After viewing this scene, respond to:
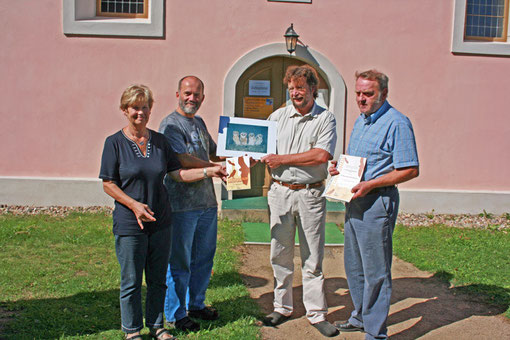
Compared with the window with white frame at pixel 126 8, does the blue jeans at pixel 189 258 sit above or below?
below

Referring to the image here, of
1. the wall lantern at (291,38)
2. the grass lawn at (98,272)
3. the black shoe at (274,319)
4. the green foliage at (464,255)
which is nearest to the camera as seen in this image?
the grass lawn at (98,272)

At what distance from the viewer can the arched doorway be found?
8102mm

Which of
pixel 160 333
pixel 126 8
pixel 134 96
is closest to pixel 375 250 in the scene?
pixel 160 333

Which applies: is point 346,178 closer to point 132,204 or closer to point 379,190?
point 379,190

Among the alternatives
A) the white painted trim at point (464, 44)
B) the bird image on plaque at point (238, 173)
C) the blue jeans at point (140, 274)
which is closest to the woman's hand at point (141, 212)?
the blue jeans at point (140, 274)

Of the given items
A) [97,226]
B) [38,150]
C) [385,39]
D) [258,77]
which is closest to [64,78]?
[38,150]

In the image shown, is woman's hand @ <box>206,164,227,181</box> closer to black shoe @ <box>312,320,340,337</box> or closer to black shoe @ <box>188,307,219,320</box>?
black shoe @ <box>188,307,219,320</box>

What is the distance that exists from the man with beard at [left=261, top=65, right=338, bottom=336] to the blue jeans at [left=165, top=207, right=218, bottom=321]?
57 centimetres

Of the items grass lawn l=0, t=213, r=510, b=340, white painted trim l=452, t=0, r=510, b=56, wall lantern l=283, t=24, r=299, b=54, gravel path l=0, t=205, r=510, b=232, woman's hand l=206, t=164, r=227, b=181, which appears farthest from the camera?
white painted trim l=452, t=0, r=510, b=56

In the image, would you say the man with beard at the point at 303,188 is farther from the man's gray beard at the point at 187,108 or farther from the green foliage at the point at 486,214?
the green foliage at the point at 486,214

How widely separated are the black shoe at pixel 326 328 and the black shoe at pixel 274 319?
30 centimetres

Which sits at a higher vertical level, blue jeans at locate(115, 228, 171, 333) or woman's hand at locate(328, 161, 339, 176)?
woman's hand at locate(328, 161, 339, 176)

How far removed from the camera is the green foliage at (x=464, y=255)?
16.5ft

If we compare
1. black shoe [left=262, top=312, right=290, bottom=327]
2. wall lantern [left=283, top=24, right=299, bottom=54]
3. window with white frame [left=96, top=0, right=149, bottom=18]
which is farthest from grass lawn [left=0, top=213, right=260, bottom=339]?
window with white frame [left=96, top=0, right=149, bottom=18]
